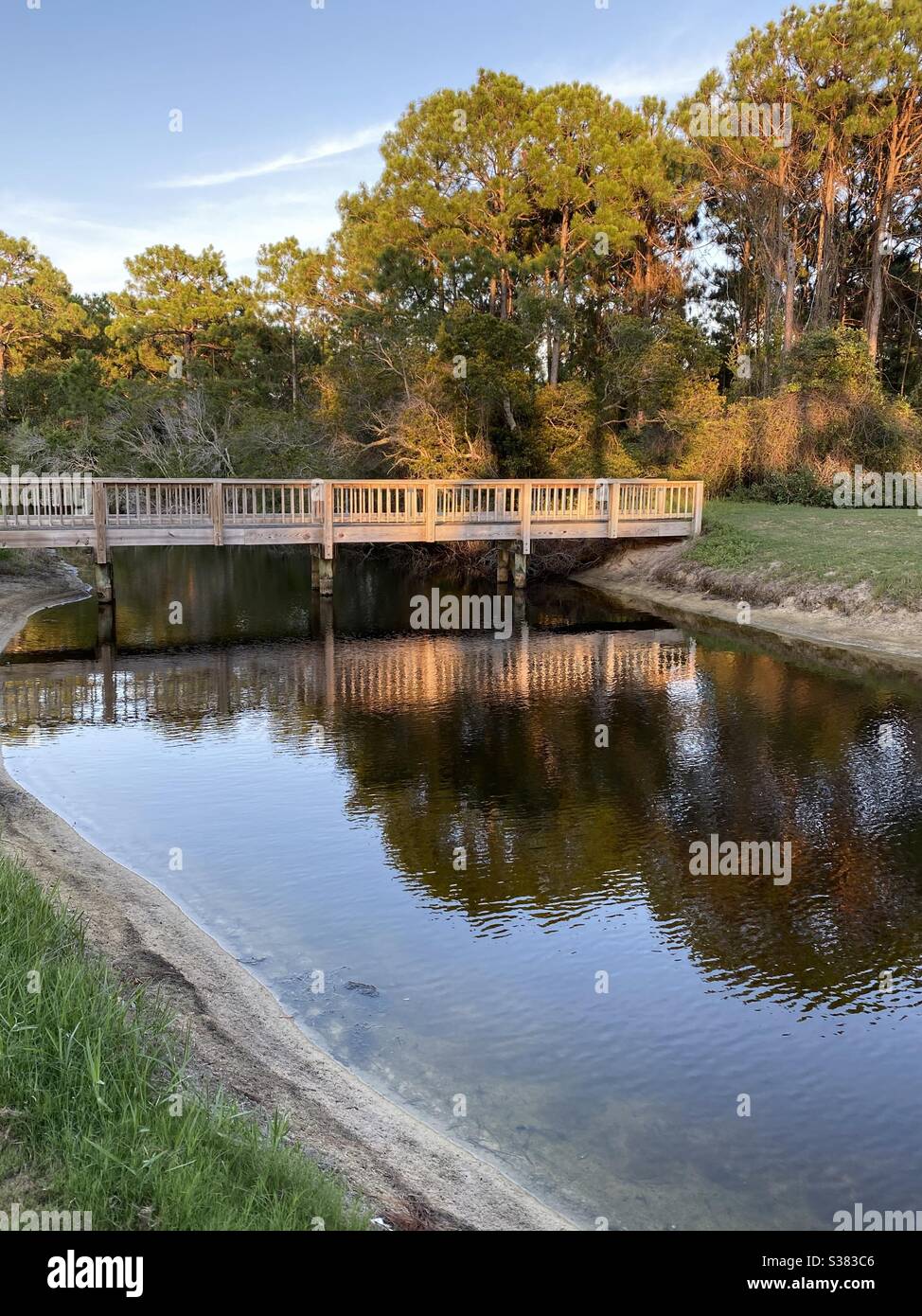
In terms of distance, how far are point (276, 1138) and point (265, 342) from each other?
150ft

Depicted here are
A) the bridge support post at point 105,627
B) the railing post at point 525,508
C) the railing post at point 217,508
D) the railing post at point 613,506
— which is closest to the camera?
the bridge support post at point 105,627

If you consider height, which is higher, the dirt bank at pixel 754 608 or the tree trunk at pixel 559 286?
the tree trunk at pixel 559 286

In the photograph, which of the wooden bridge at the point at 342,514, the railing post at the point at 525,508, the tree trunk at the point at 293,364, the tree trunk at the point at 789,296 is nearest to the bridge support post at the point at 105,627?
the wooden bridge at the point at 342,514

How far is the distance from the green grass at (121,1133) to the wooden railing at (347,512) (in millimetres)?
17407

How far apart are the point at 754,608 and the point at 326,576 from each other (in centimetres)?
1031

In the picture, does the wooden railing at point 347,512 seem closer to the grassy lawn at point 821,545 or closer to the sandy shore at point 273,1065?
the grassy lawn at point 821,545

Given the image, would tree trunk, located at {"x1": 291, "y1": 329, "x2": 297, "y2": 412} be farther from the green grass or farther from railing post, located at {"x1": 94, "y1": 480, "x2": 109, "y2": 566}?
the green grass

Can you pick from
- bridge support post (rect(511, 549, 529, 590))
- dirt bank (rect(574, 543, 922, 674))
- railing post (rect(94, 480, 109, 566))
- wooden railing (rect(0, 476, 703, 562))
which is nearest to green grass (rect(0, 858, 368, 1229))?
dirt bank (rect(574, 543, 922, 674))

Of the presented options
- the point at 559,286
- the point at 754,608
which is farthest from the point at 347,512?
the point at 559,286

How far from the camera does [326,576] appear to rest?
26359mm

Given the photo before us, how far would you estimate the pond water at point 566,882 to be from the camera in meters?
5.93

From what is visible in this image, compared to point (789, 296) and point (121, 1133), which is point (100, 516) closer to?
point (121, 1133)

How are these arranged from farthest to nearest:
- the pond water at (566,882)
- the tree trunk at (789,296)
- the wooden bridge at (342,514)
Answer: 1. the tree trunk at (789,296)
2. the wooden bridge at (342,514)
3. the pond water at (566,882)

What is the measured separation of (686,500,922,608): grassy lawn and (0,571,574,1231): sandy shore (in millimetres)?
16411
